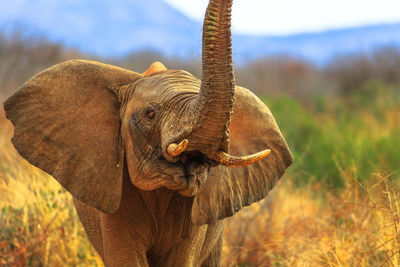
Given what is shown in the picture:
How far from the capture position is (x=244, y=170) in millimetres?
4352

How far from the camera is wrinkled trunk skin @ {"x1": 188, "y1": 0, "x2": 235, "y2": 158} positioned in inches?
120

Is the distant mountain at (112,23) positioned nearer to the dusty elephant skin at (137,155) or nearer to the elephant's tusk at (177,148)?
the dusty elephant skin at (137,155)

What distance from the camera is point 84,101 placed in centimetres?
412

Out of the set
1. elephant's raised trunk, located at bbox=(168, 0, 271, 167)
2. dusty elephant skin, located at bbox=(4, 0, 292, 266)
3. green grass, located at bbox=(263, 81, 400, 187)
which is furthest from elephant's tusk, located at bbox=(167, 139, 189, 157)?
green grass, located at bbox=(263, 81, 400, 187)

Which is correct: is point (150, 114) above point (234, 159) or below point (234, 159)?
above

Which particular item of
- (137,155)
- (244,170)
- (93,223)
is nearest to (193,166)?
(137,155)

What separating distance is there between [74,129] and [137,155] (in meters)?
0.50

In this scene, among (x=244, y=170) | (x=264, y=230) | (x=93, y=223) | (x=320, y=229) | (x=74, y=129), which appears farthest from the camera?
(x=264, y=230)

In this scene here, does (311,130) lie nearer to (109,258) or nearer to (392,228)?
(392,228)

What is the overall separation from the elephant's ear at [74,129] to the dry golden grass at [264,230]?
1371mm

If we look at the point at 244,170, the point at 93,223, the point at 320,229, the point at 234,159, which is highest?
the point at 234,159

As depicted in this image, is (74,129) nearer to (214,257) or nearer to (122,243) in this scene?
(122,243)

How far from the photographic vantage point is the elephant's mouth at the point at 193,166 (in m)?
3.51

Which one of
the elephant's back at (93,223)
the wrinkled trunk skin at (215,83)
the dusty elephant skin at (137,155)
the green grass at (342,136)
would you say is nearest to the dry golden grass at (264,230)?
the green grass at (342,136)
